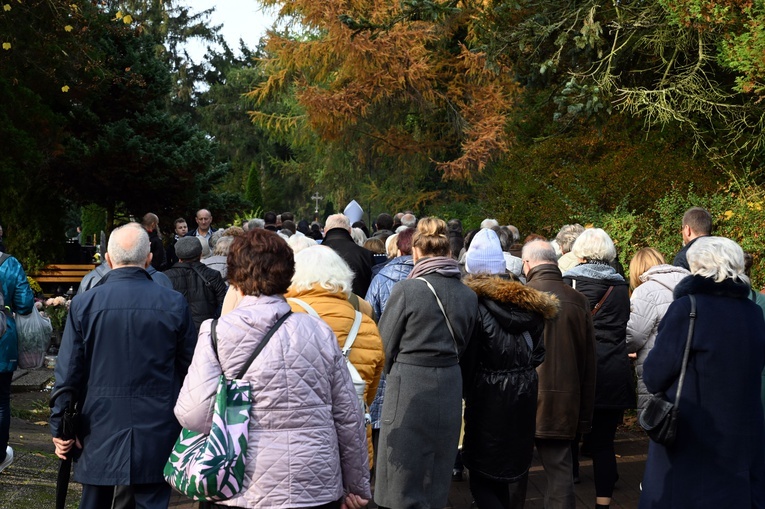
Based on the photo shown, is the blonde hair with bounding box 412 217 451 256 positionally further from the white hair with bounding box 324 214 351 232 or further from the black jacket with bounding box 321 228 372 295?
the white hair with bounding box 324 214 351 232

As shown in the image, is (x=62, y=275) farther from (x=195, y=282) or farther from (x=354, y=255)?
(x=195, y=282)

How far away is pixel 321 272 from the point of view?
476 cm

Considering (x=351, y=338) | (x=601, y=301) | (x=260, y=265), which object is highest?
(x=260, y=265)

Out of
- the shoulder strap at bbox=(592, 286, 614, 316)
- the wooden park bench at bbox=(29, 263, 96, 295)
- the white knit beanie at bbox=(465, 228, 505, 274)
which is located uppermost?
the white knit beanie at bbox=(465, 228, 505, 274)

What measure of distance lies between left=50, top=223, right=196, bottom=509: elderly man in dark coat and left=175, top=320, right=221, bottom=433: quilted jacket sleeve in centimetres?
124

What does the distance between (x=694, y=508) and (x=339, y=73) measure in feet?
87.6

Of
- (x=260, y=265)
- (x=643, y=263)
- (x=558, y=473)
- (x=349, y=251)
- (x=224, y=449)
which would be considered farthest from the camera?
(x=349, y=251)

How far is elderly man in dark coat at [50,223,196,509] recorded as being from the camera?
4766 millimetres

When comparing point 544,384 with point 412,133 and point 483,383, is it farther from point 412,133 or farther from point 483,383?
point 412,133

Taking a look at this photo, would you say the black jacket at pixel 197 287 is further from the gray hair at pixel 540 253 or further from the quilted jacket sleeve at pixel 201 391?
the quilted jacket sleeve at pixel 201 391

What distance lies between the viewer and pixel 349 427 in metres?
3.81

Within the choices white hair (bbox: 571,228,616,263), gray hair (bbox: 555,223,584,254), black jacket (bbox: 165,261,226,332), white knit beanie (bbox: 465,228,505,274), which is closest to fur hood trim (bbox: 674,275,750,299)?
white knit beanie (bbox: 465,228,505,274)

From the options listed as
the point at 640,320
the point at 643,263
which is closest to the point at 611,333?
the point at 640,320

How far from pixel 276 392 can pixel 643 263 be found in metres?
4.26
